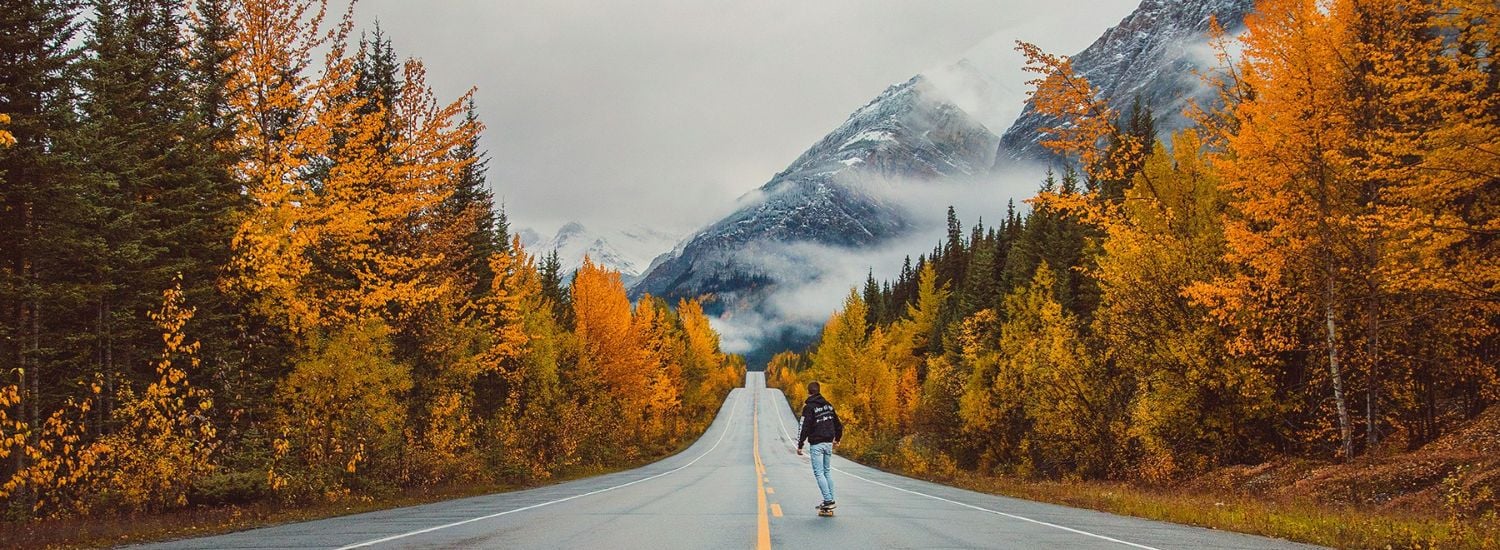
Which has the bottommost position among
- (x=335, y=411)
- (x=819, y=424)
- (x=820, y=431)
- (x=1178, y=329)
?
(x=820, y=431)

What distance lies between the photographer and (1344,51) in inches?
626

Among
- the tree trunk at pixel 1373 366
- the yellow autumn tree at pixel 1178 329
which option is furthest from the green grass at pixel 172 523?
the tree trunk at pixel 1373 366

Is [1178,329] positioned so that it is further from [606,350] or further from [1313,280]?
[606,350]

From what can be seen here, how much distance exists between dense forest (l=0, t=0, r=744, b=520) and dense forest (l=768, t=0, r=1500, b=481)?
15.6 meters

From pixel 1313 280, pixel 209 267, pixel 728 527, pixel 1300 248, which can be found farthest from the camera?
pixel 1313 280

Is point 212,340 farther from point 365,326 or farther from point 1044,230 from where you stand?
point 1044,230

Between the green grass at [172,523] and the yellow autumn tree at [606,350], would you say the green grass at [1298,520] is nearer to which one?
the green grass at [172,523]

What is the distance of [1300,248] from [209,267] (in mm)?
22617

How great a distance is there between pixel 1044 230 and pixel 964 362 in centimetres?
1571

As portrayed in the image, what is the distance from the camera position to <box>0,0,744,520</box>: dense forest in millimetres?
11984

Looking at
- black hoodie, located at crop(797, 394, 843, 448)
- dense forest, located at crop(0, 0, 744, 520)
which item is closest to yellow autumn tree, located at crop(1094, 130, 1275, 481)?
black hoodie, located at crop(797, 394, 843, 448)

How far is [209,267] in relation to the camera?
14820 mm

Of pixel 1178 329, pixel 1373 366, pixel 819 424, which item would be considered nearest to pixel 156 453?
pixel 819 424

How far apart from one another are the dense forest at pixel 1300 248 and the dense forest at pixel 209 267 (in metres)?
15.6
